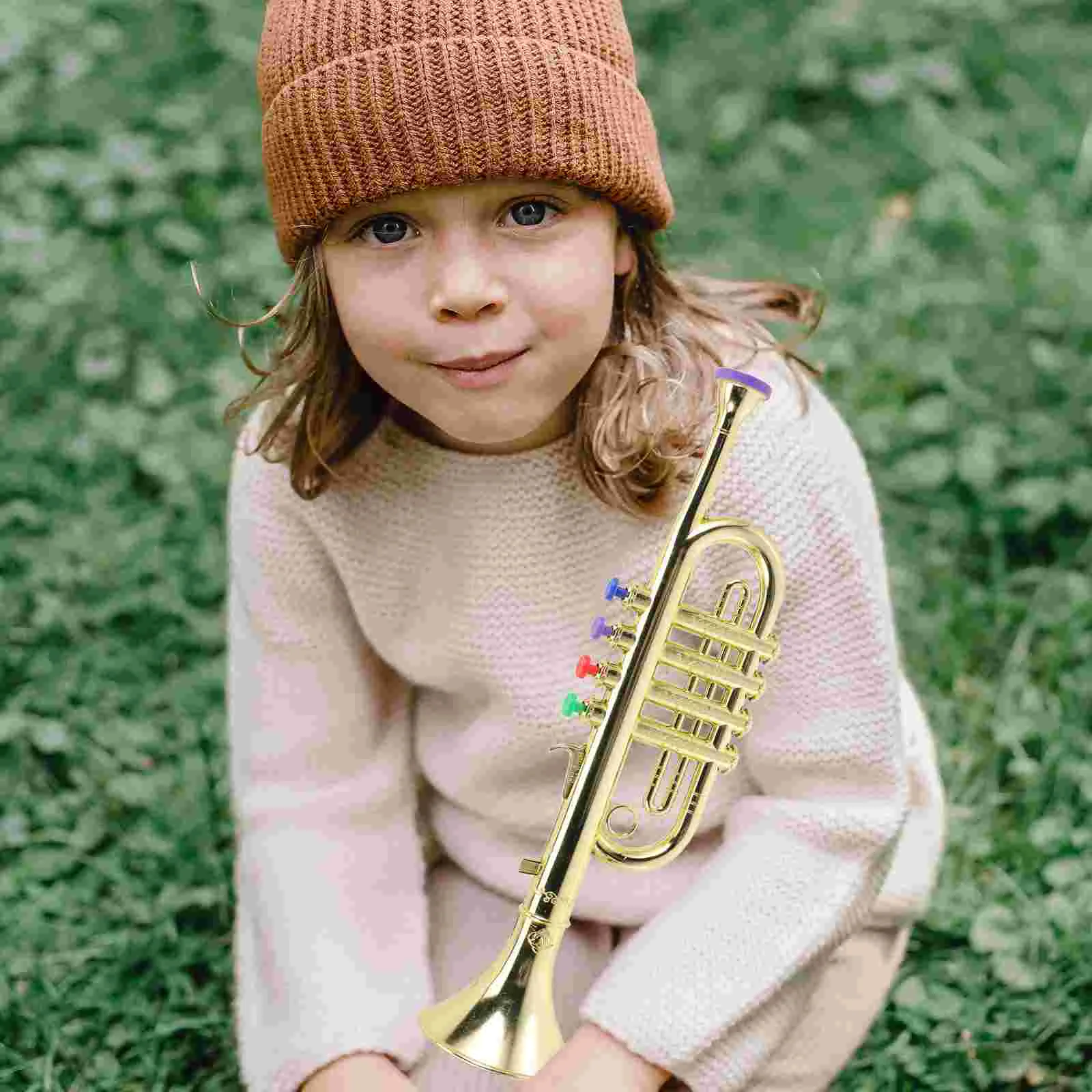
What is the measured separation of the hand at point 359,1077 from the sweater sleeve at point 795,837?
0.29 metres

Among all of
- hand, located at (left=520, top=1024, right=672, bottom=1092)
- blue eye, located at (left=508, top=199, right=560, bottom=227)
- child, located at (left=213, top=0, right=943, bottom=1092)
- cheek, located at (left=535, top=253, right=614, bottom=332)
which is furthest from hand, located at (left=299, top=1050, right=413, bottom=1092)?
blue eye, located at (left=508, top=199, right=560, bottom=227)

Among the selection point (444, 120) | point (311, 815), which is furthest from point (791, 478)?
point (311, 815)

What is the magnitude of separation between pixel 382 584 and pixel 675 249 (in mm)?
1896

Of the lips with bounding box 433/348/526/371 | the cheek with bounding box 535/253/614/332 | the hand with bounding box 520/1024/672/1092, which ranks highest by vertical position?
the cheek with bounding box 535/253/614/332

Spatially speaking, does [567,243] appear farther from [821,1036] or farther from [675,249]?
[675,249]

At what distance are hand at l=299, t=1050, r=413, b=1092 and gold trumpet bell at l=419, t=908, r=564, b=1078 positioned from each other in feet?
1.06

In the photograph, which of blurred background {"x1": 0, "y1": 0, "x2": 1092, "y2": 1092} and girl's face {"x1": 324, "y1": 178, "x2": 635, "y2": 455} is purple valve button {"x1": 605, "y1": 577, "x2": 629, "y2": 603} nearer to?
girl's face {"x1": 324, "y1": 178, "x2": 635, "y2": 455}

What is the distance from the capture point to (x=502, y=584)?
1.93 m

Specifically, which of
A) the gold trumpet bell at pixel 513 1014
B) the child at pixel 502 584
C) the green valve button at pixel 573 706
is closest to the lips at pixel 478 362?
the child at pixel 502 584

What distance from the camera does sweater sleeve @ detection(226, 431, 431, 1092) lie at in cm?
202

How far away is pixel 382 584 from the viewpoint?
1997mm

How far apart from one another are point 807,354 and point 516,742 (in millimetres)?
1553

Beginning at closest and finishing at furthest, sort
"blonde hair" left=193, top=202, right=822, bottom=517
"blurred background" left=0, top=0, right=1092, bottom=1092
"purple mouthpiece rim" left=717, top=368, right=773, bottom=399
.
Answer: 1. "purple mouthpiece rim" left=717, top=368, right=773, bottom=399
2. "blonde hair" left=193, top=202, right=822, bottom=517
3. "blurred background" left=0, top=0, right=1092, bottom=1092

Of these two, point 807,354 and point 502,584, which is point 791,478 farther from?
point 807,354
